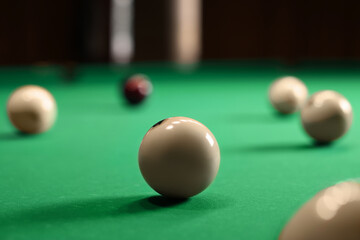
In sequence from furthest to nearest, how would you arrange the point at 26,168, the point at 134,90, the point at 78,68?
the point at 78,68, the point at 134,90, the point at 26,168

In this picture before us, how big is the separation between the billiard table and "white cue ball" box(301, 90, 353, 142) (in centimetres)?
7

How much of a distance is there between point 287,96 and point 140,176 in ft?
5.83

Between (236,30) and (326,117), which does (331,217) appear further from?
(236,30)

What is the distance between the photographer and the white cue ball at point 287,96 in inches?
131

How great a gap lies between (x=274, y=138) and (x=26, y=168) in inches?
51.1

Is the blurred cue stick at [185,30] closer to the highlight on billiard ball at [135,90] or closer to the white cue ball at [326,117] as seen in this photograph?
the highlight on billiard ball at [135,90]

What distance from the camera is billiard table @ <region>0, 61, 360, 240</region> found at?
126cm

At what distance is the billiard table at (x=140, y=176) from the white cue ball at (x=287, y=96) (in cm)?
7

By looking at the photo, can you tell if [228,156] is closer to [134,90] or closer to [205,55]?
[134,90]

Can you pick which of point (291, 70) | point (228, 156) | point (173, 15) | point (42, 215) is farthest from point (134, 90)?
point (173, 15)

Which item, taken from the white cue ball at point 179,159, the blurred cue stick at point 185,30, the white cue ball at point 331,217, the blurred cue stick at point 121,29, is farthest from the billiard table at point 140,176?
the blurred cue stick at point 185,30

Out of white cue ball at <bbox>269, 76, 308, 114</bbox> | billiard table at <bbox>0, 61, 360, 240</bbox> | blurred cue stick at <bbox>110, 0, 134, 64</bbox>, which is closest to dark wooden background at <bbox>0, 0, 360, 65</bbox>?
blurred cue stick at <bbox>110, 0, 134, 64</bbox>

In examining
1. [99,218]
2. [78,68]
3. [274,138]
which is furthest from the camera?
[78,68]

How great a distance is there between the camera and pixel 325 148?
2330 millimetres
